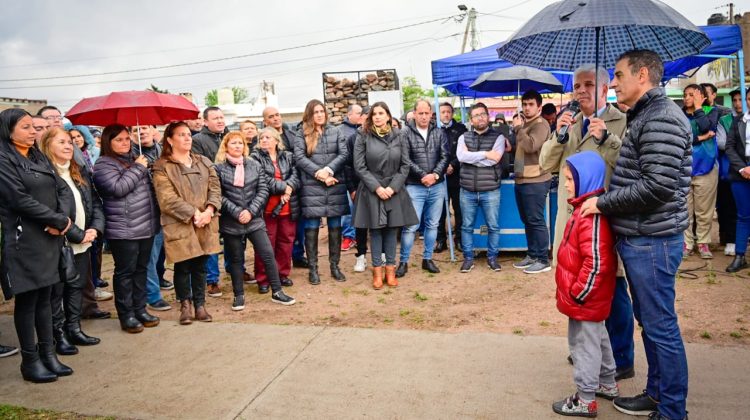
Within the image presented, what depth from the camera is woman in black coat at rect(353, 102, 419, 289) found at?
619 cm

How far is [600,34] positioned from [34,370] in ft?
16.3

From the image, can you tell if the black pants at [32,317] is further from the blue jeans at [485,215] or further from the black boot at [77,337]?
the blue jeans at [485,215]

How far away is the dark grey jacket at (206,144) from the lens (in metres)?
6.60

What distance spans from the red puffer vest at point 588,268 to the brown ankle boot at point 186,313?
11.5 ft

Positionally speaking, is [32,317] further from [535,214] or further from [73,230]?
[535,214]

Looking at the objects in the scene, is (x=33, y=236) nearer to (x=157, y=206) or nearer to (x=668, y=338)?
(x=157, y=206)

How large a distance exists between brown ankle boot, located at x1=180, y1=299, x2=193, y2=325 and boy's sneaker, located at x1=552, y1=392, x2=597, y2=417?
3386 millimetres

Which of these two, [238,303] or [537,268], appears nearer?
[238,303]

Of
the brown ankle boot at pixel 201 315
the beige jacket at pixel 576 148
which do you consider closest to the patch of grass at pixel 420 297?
the beige jacket at pixel 576 148

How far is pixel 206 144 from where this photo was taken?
261 inches

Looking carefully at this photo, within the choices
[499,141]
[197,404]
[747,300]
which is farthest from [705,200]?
[197,404]

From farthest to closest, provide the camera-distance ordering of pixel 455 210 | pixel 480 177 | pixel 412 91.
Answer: pixel 412 91
pixel 455 210
pixel 480 177

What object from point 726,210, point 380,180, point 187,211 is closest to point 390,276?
point 380,180

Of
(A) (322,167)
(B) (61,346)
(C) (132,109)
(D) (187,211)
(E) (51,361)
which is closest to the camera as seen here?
(E) (51,361)
